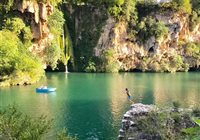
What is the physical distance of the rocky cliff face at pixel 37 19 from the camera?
2363 inches

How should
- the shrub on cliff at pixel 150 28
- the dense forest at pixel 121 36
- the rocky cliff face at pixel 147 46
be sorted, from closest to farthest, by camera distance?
the dense forest at pixel 121 36 → the rocky cliff face at pixel 147 46 → the shrub on cliff at pixel 150 28

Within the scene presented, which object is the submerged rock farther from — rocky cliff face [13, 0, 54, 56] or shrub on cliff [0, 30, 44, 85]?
rocky cliff face [13, 0, 54, 56]

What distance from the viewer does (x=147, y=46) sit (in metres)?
79.8

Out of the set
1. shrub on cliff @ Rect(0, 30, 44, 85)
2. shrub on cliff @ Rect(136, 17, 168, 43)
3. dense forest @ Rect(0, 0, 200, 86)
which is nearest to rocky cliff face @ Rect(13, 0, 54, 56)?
dense forest @ Rect(0, 0, 200, 86)

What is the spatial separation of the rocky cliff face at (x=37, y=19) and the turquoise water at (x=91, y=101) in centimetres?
1316

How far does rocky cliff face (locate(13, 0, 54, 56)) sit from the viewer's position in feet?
197

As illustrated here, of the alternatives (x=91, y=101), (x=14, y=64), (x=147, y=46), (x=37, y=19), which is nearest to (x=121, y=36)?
(x=147, y=46)

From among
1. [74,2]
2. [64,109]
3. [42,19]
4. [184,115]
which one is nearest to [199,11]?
[74,2]

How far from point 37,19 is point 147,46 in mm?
25284

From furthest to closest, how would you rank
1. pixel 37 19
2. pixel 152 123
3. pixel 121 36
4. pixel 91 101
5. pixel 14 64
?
1. pixel 121 36
2. pixel 37 19
3. pixel 14 64
4. pixel 91 101
5. pixel 152 123

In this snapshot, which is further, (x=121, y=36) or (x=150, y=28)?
(x=121, y=36)

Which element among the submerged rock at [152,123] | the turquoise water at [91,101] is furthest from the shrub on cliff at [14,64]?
the submerged rock at [152,123]

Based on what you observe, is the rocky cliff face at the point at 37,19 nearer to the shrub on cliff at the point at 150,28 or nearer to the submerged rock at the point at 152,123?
the shrub on cliff at the point at 150,28

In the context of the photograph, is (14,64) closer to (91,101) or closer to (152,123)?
(91,101)
